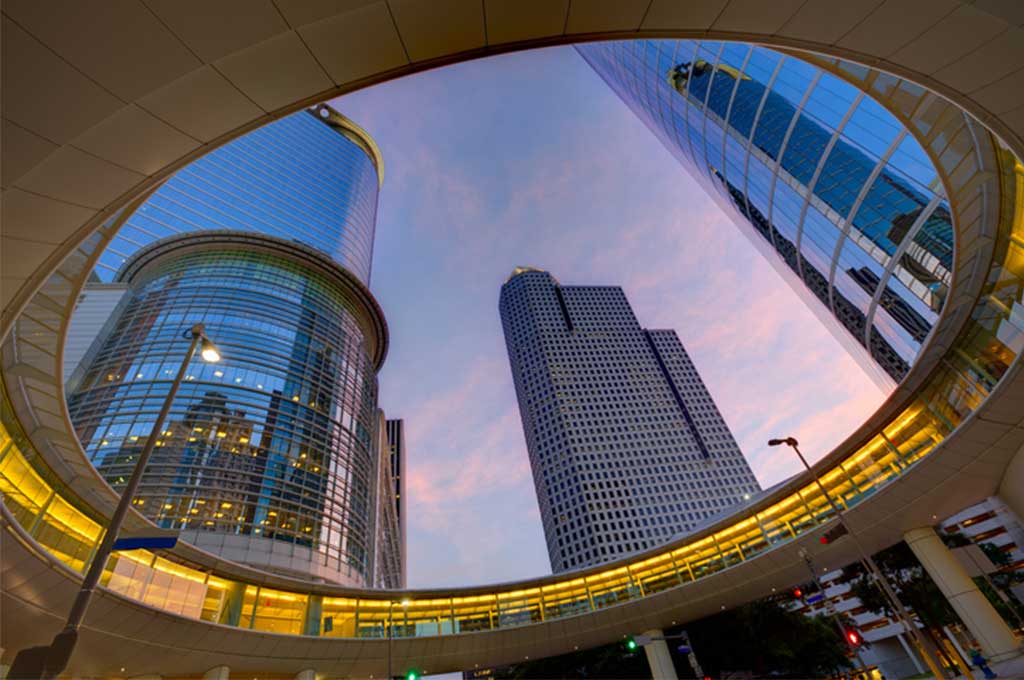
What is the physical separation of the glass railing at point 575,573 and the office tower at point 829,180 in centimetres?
373

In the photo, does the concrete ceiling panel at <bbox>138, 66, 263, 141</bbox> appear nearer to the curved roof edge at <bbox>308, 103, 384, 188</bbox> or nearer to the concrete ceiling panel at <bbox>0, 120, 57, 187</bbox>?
the concrete ceiling panel at <bbox>0, 120, 57, 187</bbox>

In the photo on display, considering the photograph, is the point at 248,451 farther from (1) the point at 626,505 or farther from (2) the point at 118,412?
(1) the point at 626,505

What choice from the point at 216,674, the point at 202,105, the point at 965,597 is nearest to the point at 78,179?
the point at 202,105

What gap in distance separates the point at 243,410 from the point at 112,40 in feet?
187

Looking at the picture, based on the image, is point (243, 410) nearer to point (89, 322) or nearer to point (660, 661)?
point (89, 322)

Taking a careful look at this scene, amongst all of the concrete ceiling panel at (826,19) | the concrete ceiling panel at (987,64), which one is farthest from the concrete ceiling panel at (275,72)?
the concrete ceiling panel at (987,64)

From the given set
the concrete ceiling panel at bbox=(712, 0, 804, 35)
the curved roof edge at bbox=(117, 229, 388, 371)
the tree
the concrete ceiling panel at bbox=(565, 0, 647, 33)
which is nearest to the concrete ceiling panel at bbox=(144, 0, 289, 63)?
the concrete ceiling panel at bbox=(565, 0, 647, 33)

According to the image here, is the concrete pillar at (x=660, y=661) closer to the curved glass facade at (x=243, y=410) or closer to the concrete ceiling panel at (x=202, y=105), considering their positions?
the curved glass facade at (x=243, y=410)

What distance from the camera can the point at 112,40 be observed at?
437 cm

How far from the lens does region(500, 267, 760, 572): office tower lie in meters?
133

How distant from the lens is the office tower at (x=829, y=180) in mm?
20562

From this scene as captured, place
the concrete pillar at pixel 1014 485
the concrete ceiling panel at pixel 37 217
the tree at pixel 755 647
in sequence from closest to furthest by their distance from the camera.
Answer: the concrete ceiling panel at pixel 37 217 < the concrete pillar at pixel 1014 485 < the tree at pixel 755 647

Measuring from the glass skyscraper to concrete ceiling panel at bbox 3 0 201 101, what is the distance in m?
35.7

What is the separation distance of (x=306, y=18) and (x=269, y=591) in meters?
31.6
